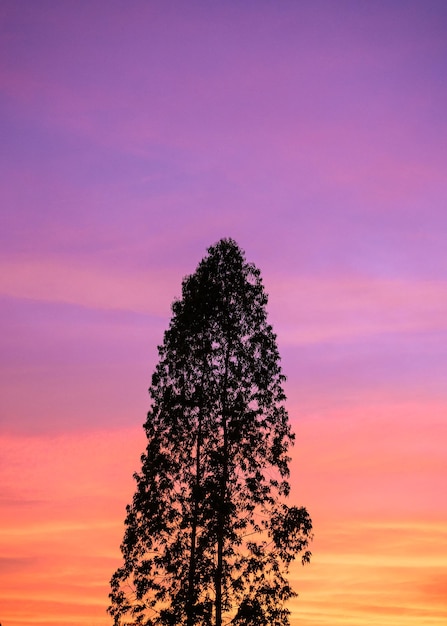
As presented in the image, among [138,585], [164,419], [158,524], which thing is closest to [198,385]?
[164,419]

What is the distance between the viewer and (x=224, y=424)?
3919 centimetres

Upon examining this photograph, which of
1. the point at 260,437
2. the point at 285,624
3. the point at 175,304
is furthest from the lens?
the point at 175,304

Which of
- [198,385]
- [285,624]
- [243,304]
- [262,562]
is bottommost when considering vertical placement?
[285,624]

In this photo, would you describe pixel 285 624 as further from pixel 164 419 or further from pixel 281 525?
pixel 164 419

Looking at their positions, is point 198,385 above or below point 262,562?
above

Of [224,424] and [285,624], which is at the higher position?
[224,424]

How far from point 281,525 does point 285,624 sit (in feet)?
13.8

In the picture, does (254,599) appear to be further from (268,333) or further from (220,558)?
(268,333)

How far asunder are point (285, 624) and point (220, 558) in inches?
156

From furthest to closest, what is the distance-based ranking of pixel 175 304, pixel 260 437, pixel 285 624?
pixel 175 304 < pixel 260 437 < pixel 285 624

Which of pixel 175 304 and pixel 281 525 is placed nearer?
pixel 281 525

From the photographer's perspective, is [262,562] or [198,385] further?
[198,385]

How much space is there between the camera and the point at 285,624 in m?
36.4

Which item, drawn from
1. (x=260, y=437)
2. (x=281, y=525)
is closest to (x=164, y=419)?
(x=260, y=437)
